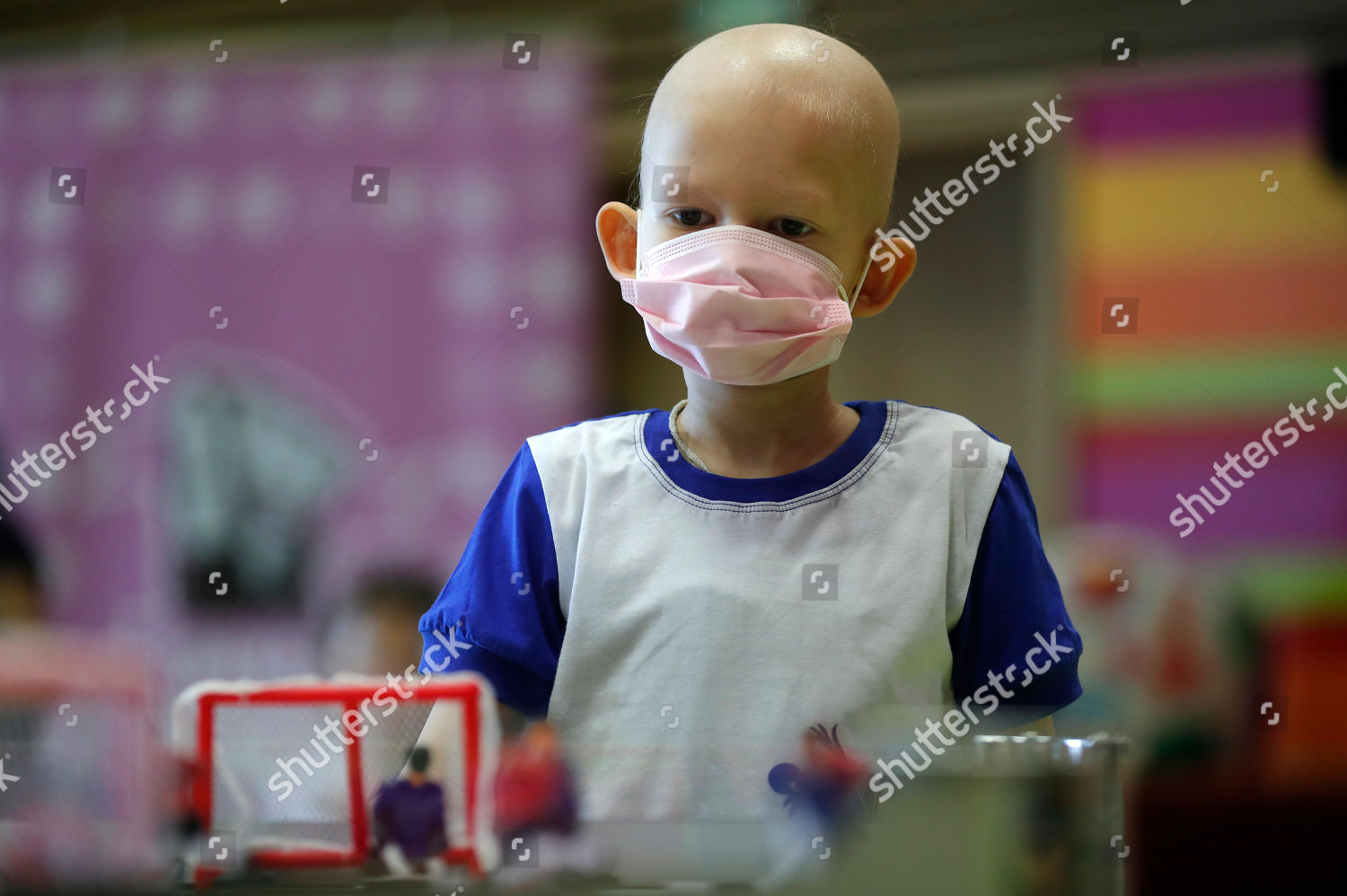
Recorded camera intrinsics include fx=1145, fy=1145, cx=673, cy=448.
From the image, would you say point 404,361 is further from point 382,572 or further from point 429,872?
point 429,872

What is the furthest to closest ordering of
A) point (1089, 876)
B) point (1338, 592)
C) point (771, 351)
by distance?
point (1338, 592), point (771, 351), point (1089, 876)

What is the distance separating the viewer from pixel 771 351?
2.57ft

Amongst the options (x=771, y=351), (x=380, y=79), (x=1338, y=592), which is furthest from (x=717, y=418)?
(x=380, y=79)

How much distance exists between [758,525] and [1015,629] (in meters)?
0.19

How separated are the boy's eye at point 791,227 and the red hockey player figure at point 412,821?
0.47 meters

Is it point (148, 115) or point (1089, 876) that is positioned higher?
point (148, 115)

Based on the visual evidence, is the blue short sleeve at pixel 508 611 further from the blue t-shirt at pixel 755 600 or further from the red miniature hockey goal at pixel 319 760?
the red miniature hockey goal at pixel 319 760

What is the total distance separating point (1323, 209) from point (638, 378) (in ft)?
4.60

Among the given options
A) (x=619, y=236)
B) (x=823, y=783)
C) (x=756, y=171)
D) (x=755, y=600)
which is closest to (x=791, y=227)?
(x=756, y=171)

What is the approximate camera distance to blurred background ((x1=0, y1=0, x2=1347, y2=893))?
7.24 ft

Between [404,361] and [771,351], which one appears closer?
[771,351]

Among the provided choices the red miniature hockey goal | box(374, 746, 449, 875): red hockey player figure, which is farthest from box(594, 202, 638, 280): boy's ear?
box(374, 746, 449, 875): red hockey player figure

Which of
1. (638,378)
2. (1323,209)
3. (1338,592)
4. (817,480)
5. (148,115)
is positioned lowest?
(1338,592)

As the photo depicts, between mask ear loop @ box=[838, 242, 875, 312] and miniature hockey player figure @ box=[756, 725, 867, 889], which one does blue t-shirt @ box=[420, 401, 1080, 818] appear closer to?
mask ear loop @ box=[838, 242, 875, 312]
